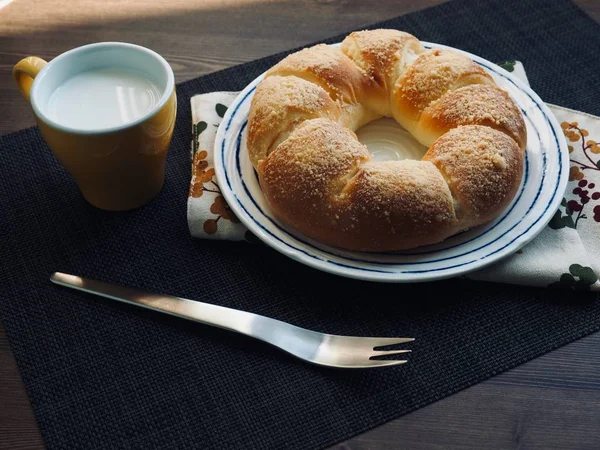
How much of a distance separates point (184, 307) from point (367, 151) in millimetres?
367

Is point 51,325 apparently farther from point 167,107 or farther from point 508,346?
point 508,346

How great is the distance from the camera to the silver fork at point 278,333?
2.75 feet

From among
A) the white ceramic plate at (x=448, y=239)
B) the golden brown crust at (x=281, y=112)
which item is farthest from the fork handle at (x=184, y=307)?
the golden brown crust at (x=281, y=112)

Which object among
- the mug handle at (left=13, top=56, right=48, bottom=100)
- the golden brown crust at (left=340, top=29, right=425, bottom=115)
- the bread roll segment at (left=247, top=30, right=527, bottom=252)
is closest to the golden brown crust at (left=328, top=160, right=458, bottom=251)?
the bread roll segment at (left=247, top=30, right=527, bottom=252)

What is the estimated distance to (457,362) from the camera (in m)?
0.85

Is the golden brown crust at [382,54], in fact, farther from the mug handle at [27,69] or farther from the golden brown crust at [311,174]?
the mug handle at [27,69]

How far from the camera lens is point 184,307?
0.89 meters

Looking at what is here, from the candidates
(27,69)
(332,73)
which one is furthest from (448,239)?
(27,69)

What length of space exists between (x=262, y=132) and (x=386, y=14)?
63 cm

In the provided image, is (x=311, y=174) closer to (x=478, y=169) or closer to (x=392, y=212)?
(x=392, y=212)

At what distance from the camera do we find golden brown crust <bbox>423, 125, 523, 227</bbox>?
93 centimetres

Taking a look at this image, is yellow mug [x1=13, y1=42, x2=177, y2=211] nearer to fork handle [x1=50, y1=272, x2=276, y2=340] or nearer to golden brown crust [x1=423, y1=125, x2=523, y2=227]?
fork handle [x1=50, y1=272, x2=276, y2=340]

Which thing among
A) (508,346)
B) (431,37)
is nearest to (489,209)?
(508,346)

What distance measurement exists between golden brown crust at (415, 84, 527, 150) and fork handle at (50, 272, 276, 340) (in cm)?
42
